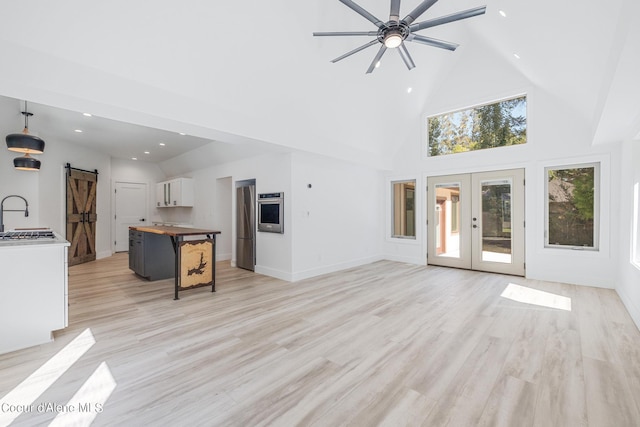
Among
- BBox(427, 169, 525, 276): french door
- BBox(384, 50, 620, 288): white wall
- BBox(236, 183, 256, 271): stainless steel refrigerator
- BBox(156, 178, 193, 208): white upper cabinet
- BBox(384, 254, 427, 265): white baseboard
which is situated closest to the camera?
BBox(384, 50, 620, 288): white wall

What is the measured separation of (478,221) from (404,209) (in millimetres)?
1682

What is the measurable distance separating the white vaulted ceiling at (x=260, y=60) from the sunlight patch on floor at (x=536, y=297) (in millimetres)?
2326

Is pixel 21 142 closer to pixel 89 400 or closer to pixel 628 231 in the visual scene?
pixel 89 400

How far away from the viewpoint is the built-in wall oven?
5082mm

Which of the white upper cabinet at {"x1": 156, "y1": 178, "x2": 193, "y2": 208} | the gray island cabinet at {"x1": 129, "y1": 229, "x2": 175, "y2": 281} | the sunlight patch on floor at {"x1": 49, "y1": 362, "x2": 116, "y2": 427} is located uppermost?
the white upper cabinet at {"x1": 156, "y1": 178, "x2": 193, "y2": 208}

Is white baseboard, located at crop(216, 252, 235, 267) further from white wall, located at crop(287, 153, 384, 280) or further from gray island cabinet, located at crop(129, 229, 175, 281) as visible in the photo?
white wall, located at crop(287, 153, 384, 280)

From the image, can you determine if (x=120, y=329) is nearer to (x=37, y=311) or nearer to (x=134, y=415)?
(x=37, y=311)

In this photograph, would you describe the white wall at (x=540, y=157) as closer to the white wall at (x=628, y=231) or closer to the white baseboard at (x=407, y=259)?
the white baseboard at (x=407, y=259)

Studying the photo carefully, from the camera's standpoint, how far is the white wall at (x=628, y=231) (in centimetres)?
320

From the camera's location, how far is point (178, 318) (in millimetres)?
3186

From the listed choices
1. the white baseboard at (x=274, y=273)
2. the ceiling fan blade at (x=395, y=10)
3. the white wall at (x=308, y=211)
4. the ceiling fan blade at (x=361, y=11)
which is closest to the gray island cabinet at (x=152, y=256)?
the white wall at (x=308, y=211)

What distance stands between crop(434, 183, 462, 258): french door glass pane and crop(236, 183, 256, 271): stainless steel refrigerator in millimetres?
4072

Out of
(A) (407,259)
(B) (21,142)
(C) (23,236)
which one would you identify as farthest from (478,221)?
(B) (21,142)

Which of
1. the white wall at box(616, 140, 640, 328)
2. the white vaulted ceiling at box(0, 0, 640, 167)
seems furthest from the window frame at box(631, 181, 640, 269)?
the white vaulted ceiling at box(0, 0, 640, 167)
